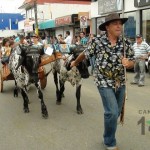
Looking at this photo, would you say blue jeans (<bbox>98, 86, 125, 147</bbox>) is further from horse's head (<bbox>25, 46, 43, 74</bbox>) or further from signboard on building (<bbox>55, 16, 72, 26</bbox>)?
signboard on building (<bbox>55, 16, 72, 26</bbox>)

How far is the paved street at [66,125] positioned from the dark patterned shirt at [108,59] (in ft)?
3.47

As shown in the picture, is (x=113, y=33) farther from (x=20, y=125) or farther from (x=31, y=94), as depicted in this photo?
(x=31, y=94)

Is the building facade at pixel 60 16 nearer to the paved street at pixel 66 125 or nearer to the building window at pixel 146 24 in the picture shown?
the building window at pixel 146 24

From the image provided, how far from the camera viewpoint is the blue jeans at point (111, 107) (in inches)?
191

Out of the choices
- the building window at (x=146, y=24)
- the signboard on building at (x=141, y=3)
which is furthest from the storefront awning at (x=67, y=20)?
the building window at (x=146, y=24)

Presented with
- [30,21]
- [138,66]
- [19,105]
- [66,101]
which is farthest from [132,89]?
[30,21]

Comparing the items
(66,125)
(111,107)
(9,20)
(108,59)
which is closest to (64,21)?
(66,125)

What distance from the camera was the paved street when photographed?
548 cm

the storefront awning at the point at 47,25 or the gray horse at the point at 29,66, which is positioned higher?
the storefront awning at the point at 47,25

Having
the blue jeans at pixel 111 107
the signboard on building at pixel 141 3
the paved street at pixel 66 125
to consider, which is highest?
the signboard on building at pixel 141 3

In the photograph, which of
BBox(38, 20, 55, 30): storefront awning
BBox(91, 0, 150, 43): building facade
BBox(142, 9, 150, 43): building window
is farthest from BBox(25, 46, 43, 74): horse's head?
BBox(38, 20, 55, 30): storefront awning

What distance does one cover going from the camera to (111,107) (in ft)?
15.9

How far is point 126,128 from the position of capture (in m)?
6.20

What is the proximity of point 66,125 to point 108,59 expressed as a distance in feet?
7.26
